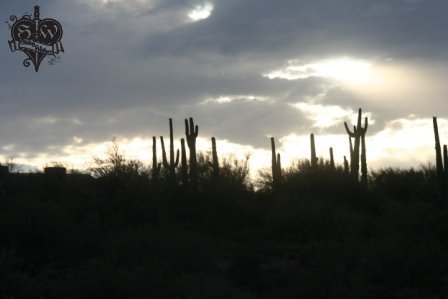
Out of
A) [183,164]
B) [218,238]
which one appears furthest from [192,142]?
[218,238]

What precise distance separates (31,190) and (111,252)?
10.4m

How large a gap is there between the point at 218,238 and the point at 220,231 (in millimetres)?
1848

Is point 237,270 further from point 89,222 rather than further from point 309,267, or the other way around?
point 89,222

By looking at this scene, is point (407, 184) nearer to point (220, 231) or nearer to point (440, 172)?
point (440, 172)

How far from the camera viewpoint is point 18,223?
27.9 meters

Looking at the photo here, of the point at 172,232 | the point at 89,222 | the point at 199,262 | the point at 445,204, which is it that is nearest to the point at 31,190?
the point at 89,222

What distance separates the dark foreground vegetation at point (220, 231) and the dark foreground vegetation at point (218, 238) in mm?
53

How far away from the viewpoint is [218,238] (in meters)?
32.9

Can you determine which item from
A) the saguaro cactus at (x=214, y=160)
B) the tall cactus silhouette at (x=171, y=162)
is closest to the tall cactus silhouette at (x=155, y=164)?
the tall cactus silhouette at (x=171, y=162)

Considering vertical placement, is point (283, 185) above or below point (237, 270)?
above

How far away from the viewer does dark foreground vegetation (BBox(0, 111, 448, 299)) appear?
73.0 ft

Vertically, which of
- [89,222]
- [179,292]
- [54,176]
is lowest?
[179,292]

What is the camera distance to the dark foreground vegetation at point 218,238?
2211 cm

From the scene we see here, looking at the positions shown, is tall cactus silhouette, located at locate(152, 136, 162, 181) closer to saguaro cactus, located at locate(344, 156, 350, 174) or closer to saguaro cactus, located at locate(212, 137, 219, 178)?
saguaro cactus, located at locate(212, 137, 219, 178)
